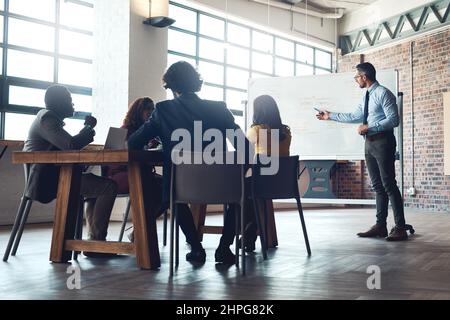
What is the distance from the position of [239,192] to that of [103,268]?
0.97 metres

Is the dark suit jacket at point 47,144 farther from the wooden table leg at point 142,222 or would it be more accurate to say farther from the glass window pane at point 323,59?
the glass window pane at point 323,59

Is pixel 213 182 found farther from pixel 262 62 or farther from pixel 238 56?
pixel 262 62

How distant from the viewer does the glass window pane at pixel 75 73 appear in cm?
702

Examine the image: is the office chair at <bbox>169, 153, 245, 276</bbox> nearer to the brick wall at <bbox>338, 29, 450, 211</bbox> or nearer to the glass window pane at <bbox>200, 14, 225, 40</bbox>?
the glass window pane at <bbox>200, 14, 225, 40</bbox>

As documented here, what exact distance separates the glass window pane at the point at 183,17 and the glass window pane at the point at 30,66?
7.67ft

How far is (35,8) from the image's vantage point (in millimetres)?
6734

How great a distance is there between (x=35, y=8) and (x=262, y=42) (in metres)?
4.65

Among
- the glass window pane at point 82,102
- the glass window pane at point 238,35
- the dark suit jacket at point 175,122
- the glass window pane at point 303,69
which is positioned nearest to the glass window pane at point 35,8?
the glass window pane at point 82,102

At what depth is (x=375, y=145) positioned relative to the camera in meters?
4.55

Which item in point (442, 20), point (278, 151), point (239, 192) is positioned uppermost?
point (442, 20)

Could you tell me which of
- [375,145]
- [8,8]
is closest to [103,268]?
[375,145]

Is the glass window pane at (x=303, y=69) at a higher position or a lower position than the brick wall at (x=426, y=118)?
higher

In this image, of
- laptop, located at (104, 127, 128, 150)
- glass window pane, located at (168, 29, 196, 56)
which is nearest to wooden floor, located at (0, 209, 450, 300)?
laptop, located at (104, 127, 128, 150)

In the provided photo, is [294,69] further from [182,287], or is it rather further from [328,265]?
[182,287]
